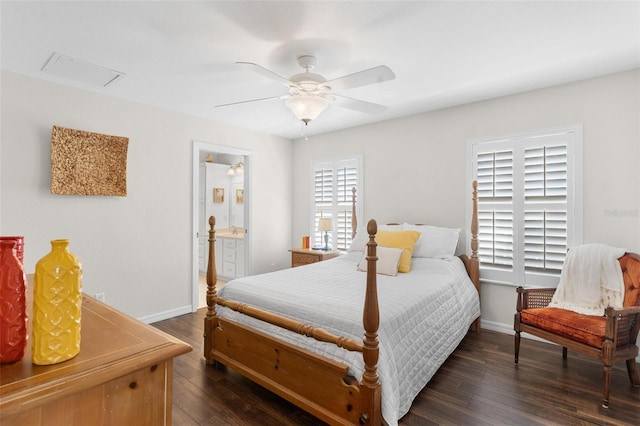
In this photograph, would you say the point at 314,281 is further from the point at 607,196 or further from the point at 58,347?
the point at 607,196

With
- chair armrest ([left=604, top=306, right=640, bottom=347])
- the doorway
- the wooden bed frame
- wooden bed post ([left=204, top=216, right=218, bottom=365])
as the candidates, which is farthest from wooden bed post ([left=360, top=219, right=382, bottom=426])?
the doorway

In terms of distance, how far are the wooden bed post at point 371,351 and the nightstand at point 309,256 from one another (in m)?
2.66

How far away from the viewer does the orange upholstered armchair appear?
218 centimetres

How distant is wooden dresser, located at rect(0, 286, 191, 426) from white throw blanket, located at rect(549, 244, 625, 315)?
124 inches

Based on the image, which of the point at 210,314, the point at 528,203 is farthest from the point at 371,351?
the point at 528,203

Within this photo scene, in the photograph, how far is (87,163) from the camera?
3.19 meters

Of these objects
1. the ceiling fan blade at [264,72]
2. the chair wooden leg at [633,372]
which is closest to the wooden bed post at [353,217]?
the ceiling fan blade at [264,72]

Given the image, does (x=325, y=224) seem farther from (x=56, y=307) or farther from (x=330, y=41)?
(x=56, y=307)

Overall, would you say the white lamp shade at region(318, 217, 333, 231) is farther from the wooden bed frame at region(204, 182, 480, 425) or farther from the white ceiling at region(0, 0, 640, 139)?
the wooden bed frame at region(204, 182, 480, 425)

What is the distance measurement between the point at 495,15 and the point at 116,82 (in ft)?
10.4

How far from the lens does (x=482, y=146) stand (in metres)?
3.59

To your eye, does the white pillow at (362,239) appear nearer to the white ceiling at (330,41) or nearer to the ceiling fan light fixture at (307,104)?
the white ceiling at (330,41)

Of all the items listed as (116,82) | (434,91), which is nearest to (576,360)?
(434,91)

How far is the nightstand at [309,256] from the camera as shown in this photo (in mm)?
4410
